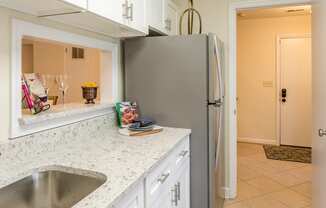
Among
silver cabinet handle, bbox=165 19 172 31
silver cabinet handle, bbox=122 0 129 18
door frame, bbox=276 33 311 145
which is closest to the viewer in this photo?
silver cabinet handle, bbox=122 0 129 18

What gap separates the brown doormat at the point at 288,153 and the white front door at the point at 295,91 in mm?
204

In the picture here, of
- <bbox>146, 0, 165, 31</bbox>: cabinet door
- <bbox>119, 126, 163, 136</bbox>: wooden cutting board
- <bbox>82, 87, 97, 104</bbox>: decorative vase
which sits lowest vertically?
<bbox>119, 126, 163, 136</bbox>: wooden cutting board

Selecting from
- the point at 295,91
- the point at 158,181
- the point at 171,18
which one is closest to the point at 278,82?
the point at 295,91

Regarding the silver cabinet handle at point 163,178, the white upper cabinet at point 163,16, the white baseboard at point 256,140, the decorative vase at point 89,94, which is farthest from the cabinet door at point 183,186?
the white baseboard at point 256,140

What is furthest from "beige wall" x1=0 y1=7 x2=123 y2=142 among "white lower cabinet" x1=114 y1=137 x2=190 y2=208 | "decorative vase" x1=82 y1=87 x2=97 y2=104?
"decorative vase" x1=82 y1=87 x2=97 y2=104

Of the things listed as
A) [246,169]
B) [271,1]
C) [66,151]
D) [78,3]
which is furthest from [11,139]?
[246,169]

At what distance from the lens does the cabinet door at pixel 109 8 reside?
1304 mm

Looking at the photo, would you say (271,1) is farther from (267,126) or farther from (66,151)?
(267,126)

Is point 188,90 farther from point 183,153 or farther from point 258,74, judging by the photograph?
point 258,74

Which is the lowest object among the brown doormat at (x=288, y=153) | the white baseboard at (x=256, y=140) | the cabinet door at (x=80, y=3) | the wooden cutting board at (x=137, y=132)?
the brown doormat at (x=288, y=153)

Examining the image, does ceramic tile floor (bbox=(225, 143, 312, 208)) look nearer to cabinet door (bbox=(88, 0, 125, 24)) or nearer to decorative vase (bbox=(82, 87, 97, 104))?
decorative vase (bbox=(82, 87, 97, 104))

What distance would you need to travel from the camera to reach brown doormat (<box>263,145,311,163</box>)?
4.20 metres

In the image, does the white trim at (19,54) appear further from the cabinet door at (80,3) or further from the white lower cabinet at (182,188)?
the white lower cabinet at (182,188)

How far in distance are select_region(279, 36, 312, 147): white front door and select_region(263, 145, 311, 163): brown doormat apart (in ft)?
0.67
